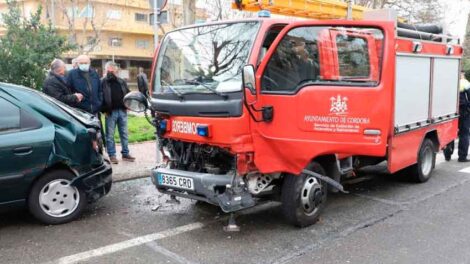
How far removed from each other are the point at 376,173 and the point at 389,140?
2.56m

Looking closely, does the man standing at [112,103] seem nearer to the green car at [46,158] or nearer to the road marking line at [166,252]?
the green car at [46,158]

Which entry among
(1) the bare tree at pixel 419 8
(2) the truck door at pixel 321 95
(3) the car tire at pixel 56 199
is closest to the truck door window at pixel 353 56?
(2) the truck door at pixel 321 95

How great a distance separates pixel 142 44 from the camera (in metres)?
47.4

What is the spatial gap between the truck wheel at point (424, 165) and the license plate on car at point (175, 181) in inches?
150

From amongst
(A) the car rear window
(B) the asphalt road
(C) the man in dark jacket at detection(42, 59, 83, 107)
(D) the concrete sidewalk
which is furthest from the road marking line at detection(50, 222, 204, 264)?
(C) the man in dark jacket at detection(42, 59, 83, 107)

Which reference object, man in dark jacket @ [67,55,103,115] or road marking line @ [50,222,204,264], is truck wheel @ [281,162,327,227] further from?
man in dark jacket @ [67,55,103,115]

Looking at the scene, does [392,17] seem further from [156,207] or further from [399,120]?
[156,207]

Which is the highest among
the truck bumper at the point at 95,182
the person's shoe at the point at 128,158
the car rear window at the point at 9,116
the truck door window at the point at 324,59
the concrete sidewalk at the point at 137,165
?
the truck door window at the point at 324,59

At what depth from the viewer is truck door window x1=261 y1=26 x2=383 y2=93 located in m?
4.86

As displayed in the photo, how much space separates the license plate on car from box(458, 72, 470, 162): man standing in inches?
241

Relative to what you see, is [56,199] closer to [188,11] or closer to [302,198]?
[302,198]

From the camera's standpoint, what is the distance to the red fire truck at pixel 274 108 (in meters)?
4.68

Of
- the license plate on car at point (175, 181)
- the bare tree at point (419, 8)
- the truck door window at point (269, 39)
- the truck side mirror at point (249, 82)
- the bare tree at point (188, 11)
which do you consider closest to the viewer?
the truck side mirror at point (249, 82)

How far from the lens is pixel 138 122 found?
1352 centimetres
